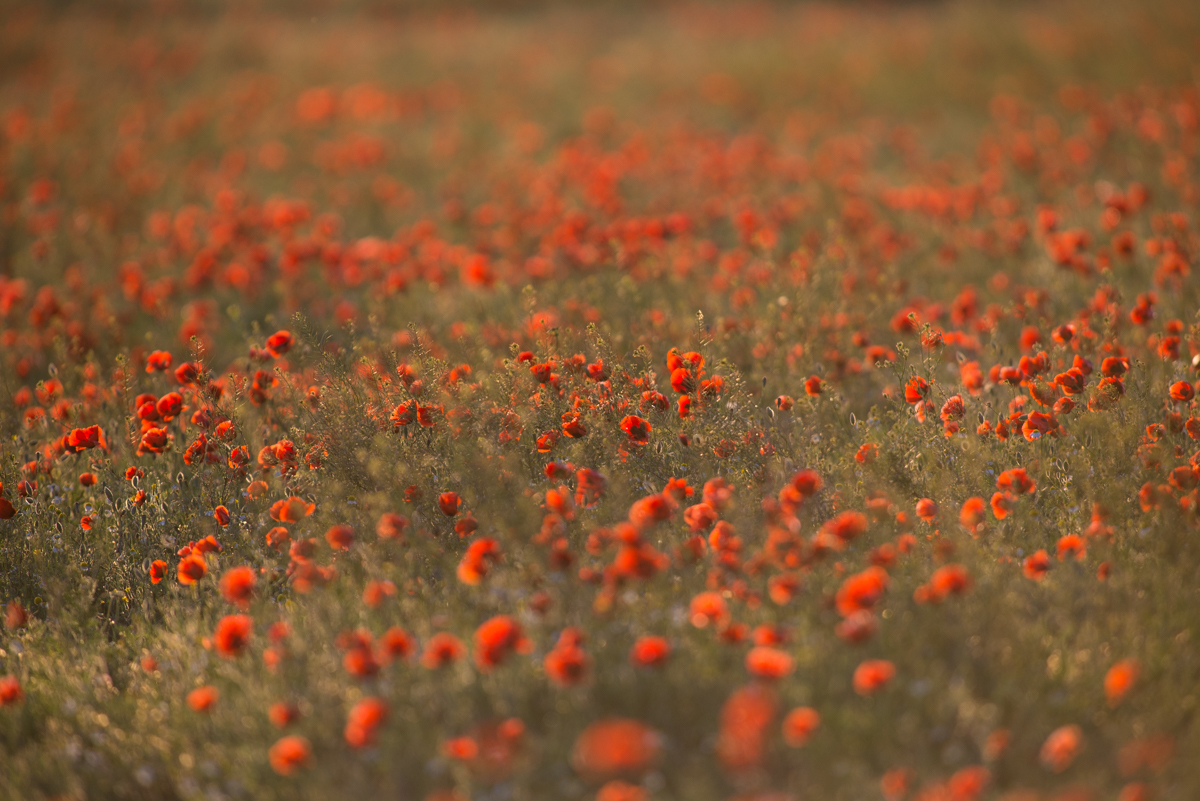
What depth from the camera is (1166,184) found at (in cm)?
579

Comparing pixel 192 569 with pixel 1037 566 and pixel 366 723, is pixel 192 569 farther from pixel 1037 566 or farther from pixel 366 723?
pixel 1037 566

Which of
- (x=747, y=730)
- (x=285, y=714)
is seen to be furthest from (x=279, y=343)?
(x=747, y=730)

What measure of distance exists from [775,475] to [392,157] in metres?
6.20

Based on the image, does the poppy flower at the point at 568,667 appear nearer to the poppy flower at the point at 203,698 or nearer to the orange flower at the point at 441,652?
the orange flower at the point at 441,652

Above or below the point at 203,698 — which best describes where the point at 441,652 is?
above

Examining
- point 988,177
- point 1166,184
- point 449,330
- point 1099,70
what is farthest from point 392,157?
point 1099,70

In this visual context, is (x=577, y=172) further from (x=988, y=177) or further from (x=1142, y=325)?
(x=1142, y=325)

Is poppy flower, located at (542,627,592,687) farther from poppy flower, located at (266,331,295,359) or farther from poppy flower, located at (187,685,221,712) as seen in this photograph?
poppy flower, located at (266,331,295,359)

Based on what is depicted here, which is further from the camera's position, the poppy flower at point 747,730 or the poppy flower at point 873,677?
the poppy flower at point 873,677

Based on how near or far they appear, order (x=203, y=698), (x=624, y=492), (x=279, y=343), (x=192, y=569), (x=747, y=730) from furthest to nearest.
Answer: (x=279, y=343) < (x=624, y=492) < (x=192, y=569) < (x=203, y=698) < (x=747, y=730)

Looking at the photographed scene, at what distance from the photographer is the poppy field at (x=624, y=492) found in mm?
2023

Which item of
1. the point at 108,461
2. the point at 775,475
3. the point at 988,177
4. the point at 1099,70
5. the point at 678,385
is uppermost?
the point at 1099,70

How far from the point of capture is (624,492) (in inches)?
114

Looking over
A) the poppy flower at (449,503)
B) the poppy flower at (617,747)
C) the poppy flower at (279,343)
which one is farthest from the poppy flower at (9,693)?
the poppy flower at (617,747)
